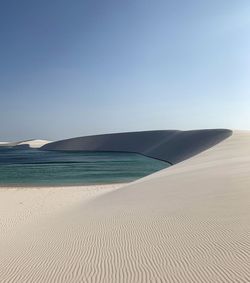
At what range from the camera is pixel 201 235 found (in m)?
6.00

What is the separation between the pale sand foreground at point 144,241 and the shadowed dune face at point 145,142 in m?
48.6

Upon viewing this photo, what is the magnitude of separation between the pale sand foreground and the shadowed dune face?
159 ft

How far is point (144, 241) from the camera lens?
6.23 m

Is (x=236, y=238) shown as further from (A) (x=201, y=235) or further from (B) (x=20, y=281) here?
(B) (x=20, y=281)

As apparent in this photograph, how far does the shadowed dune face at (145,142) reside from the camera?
63994 millimetres

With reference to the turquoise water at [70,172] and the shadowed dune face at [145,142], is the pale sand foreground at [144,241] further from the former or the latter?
the shadowed dune face at [145,142]

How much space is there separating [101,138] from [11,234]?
102 metres

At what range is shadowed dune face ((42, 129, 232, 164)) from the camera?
64.0m

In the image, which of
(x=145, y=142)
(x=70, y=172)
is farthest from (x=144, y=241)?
(x=145, y=142)

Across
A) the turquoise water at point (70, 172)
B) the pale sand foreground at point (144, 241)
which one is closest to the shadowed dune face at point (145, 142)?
the turquoise water at point (70, 172)

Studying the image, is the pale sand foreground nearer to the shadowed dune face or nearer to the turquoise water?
the turquoise water

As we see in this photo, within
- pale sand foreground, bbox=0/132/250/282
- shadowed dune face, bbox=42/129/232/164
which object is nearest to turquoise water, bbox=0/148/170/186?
pale sand foreground, bbox=0/132/250/282

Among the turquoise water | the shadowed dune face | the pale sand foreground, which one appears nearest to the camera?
the pale sand foreground

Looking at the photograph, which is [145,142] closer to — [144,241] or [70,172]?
Result: [70,172]
